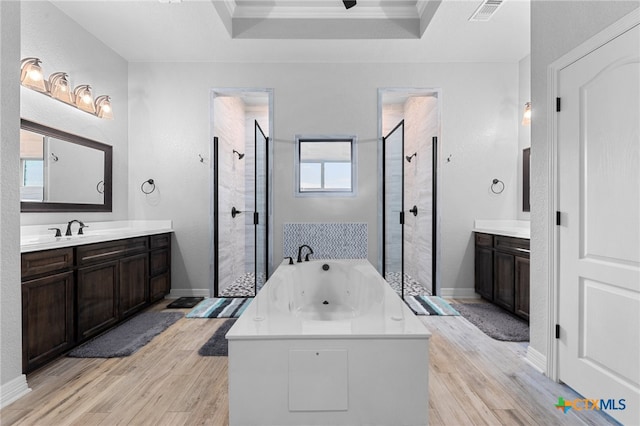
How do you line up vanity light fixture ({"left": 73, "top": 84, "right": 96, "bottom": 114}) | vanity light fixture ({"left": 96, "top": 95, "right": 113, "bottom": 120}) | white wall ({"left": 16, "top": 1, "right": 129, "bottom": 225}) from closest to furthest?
white wall ({"left": 16, "top": 1, "right": 129, "bottom": 225}), vanity light fixture ({"left": 73, "top": 84, "right": 96, "bottom": 114}), vanity light fixture ({"left": 96, "top": 95, "right": 113, "bottom": 120})

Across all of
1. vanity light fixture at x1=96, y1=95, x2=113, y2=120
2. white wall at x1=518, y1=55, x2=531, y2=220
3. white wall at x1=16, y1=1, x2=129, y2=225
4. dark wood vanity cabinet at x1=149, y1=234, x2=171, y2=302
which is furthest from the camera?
white wall at x1=518, y1=55, x2=531, y2=220

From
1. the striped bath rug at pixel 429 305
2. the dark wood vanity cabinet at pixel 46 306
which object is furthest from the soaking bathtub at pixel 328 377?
the striped bath rug at pixel 429 305

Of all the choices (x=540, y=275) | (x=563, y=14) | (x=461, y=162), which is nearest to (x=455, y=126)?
(x=461, y=162)

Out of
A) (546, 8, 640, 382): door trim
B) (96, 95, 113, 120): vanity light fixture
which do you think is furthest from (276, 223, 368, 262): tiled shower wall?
(96, 95, 113, 120): vanity light fixture

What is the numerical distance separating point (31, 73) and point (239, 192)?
2.61 meters

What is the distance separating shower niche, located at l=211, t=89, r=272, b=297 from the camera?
3328mm

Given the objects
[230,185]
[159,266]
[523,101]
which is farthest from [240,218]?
[523,101]

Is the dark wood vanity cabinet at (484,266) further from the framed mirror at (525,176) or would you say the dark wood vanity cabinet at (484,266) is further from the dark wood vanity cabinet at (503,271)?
the framed mirror at (525,176)

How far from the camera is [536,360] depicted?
2059 millimetres

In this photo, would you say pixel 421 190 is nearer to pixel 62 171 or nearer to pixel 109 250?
pixel 109 250

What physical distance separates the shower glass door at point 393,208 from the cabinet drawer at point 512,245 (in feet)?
3.39

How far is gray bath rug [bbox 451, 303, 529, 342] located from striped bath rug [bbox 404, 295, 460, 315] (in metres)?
0.10

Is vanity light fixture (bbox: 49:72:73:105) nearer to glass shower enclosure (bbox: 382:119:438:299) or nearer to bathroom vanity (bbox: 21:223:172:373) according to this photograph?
bathroom vanity (bbox: 21:223:172:373)

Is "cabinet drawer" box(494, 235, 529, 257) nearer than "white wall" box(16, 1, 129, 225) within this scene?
No
